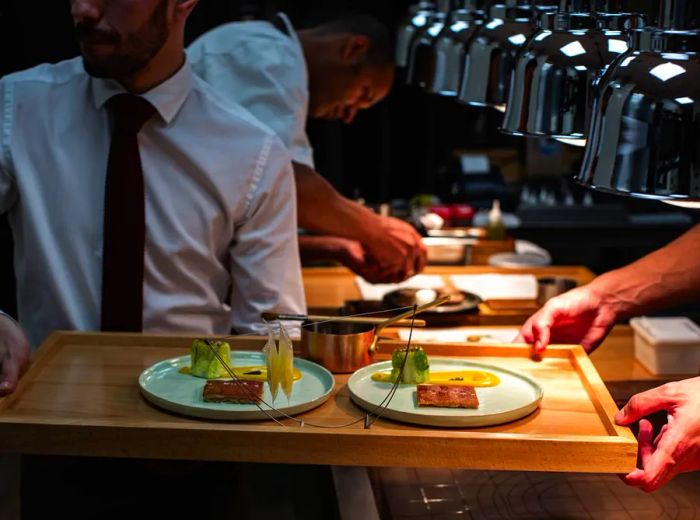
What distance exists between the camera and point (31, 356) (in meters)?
1.96

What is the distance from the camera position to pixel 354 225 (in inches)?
139

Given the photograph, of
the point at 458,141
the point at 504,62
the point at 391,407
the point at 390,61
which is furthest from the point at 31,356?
the point at 458,141

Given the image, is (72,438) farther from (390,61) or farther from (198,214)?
(390,61)

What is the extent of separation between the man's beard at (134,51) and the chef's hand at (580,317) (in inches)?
45.8

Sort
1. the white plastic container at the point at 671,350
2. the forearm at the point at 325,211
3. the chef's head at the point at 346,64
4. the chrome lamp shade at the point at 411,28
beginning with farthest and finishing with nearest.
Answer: the chef's head at the point at 346,64 < the forearm at the point at 325,211 < the chrome lamp shade at the point at 411,28 < the white plastic container at the point at 671,350

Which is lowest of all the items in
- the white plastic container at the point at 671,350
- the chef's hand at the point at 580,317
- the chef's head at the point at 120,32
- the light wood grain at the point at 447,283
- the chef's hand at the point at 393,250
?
the light wood grain at the point at 447,283

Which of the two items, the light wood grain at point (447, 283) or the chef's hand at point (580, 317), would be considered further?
the light wood grain at point (447, 283)

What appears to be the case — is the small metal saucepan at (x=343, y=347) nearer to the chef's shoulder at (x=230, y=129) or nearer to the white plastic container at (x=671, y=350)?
the chef's shoulder at (x=230, y=129)

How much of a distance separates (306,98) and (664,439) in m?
2.20

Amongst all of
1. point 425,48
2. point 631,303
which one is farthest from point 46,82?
point 631,303

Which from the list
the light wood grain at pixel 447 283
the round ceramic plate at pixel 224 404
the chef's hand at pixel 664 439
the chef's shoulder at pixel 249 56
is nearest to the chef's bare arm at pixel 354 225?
the light wood grain at pixel 447 283

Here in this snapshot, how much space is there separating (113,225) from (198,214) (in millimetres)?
230

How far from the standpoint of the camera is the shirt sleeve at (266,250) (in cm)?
267

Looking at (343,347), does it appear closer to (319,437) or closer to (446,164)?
(319,437)
